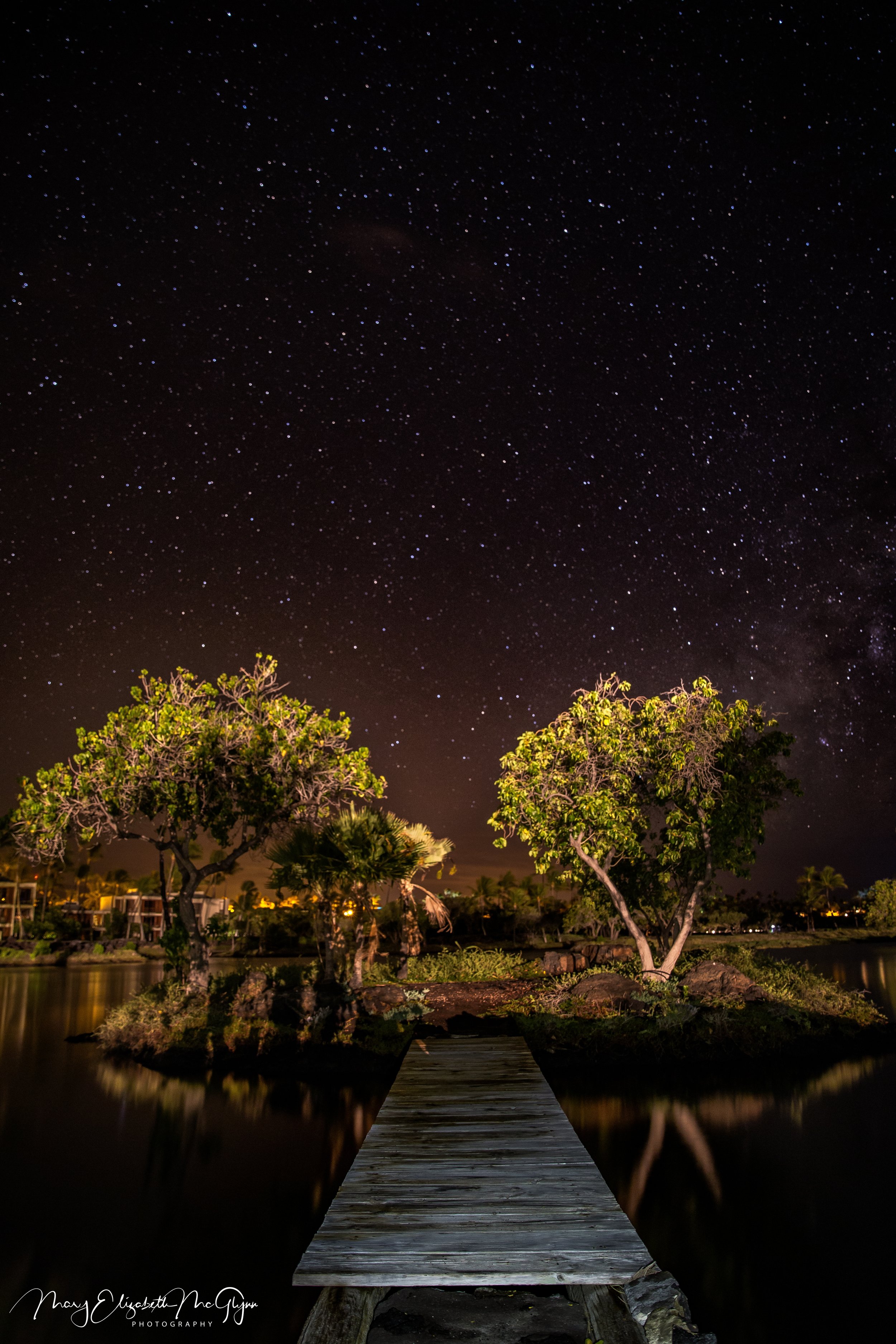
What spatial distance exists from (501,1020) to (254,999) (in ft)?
18.6

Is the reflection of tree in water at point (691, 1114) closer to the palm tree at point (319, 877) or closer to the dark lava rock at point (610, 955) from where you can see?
the palm tree at point (319, 877)

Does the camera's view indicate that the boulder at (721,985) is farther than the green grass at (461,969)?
No

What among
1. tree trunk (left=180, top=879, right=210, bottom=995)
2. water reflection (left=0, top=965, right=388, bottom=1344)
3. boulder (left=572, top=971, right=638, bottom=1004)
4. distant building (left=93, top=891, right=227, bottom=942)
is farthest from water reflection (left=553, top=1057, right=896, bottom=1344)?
distant building (left=93, top=891, right=227, bottom=942)

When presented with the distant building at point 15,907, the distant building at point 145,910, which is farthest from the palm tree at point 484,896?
the distant building at point 15,907

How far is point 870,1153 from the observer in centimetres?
1161

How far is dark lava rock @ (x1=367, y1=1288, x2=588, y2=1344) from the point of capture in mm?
5441

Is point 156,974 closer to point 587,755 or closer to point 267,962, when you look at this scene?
point 267,962

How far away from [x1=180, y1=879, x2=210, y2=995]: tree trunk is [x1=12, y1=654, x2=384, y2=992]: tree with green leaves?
4cm

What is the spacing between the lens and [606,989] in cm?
1744

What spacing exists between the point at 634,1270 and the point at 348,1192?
108 inches

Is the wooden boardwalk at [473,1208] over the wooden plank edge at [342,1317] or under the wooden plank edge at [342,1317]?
over

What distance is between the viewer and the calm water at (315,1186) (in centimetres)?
737

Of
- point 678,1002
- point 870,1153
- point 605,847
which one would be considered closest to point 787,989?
point 678,1002

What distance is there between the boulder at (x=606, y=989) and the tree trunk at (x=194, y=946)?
373 inches
